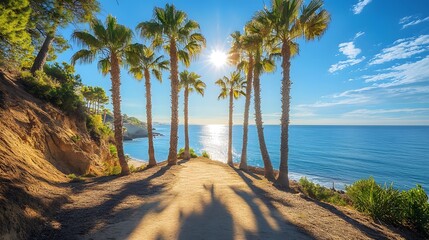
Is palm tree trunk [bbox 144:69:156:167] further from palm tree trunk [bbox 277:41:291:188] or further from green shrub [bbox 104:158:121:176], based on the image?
palm tree trunk [bbox 277:41:291:188]

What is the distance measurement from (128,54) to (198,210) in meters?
11.5

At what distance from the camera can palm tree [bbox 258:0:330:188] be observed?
12.9 metres

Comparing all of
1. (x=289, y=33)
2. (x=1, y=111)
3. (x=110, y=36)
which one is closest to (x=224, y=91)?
(x=289, y=33)

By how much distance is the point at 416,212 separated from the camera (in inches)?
344

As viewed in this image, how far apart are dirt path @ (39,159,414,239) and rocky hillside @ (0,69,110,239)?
66 centimetres

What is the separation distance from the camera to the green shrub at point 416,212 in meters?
8.57

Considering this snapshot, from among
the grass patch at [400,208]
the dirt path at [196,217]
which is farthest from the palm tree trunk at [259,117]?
the grass patch at [400,208]

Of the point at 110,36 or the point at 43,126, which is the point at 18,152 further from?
the point at 110,36

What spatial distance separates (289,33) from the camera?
13.8 m

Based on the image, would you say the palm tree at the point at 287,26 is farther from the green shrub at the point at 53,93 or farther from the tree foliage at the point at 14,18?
the green shrub at the point at 53,93

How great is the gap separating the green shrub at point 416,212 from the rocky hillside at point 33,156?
13035mm

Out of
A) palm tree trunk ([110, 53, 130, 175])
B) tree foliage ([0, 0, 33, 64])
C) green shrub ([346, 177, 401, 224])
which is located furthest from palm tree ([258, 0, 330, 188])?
tree foliage ([0, 0, 33, 64])

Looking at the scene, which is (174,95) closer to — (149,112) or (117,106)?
(149,112)

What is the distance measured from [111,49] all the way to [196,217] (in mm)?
12106
